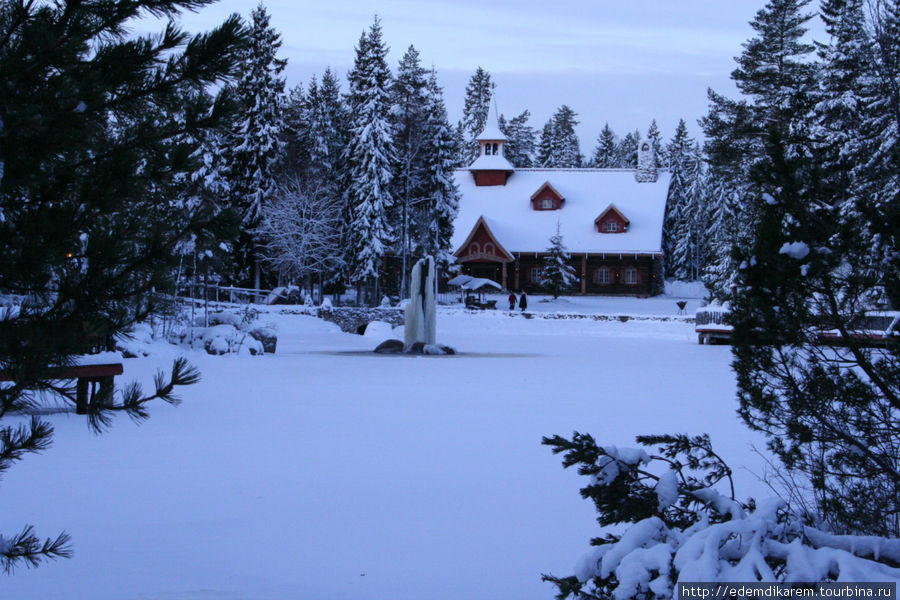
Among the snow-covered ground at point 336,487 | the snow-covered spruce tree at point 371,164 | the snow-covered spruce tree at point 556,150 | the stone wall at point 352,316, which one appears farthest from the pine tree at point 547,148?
the snow-covered ground at point 336,487

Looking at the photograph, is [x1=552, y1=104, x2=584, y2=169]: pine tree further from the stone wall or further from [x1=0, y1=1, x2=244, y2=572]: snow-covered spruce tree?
[x1=0, y1=1, x2=244, y2=572]: snow-covered spruce tree

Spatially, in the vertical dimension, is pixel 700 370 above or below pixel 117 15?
below

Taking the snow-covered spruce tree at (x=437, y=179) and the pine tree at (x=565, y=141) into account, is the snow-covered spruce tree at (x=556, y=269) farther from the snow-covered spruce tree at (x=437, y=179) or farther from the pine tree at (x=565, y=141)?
the pine tree at (x=565, y=141)

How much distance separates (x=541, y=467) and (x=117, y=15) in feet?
19.3

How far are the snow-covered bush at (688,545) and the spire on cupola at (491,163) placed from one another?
5740cm

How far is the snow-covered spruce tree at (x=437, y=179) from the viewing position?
1871 inches

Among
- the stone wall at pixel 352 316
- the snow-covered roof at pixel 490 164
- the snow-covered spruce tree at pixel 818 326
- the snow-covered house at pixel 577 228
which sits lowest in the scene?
the stone wall at pixel 352 316

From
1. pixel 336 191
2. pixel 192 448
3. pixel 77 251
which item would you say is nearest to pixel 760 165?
pixel 77 251

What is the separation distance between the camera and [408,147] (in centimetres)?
4697

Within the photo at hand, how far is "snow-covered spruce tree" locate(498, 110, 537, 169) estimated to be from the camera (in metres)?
87.0

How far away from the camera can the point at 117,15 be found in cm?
402

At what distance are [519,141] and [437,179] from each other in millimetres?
44375

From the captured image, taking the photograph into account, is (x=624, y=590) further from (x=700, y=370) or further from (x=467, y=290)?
(x=467, y=290)

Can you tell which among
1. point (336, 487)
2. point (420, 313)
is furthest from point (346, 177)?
point (336, 487)
